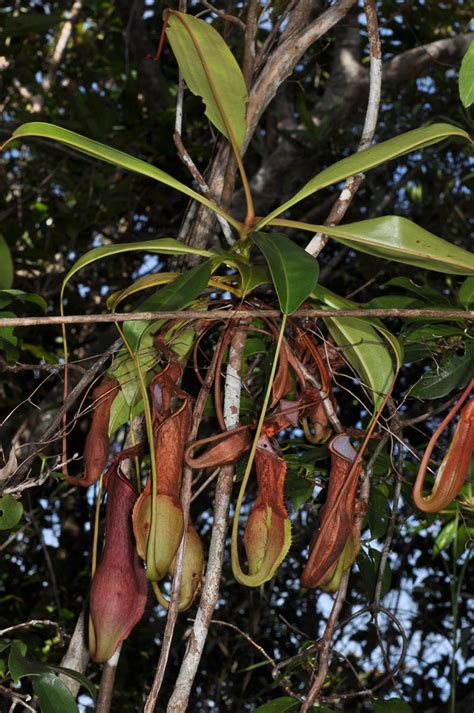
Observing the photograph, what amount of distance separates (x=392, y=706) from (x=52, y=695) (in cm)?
39

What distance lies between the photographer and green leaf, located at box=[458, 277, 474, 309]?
0.93 m

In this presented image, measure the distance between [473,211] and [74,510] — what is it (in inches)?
51.1

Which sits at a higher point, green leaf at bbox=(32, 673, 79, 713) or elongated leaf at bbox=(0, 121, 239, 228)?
elongated leaf at bbox=(0, 121, 239, 228)

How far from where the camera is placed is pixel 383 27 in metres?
2.19

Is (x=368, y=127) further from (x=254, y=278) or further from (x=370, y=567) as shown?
(x=370, y=567)

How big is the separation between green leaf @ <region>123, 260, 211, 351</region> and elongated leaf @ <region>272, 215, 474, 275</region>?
125 millimetres

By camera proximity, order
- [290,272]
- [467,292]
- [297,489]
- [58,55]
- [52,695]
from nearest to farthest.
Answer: [290,272] → [52,695] → [467,292] → [297,489] → [58,55]

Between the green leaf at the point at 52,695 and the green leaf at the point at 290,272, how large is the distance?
0.46 m

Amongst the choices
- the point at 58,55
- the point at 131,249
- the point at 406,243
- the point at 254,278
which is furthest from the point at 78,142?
the point at 58,55

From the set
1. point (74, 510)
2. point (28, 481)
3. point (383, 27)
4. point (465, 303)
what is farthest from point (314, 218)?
point (28, 481)

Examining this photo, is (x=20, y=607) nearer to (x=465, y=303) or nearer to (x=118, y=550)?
(x=118, y=550)

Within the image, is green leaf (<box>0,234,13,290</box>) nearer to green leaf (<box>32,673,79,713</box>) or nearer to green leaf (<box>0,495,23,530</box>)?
green leaf (<box>0,495,23,530</box>)

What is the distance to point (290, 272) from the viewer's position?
2.36 feet

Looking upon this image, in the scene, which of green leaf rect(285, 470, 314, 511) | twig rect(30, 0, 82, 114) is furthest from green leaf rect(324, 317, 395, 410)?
twig rect(30, 0, 82, 114)
